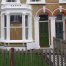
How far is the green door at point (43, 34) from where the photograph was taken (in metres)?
26.9

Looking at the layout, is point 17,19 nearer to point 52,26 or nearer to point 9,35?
point 9,35

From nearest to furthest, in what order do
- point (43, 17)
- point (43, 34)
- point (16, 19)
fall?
point (16, 19)
point (43, 34)
point (43, 17)

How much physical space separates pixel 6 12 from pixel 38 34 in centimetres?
376

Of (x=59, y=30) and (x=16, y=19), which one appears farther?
(x=59, y=30)

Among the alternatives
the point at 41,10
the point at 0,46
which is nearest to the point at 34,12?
the point at 41,10

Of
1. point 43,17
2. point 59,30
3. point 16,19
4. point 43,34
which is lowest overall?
point 43,34

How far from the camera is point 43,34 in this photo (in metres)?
27.0

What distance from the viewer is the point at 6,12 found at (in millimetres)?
25219

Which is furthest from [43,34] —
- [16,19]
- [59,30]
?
[16,19]

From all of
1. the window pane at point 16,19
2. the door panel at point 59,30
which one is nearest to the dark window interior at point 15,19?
the window pane at point 16,19

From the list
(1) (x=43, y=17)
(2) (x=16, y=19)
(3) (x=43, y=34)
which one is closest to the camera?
(2) (x=16, y=19)

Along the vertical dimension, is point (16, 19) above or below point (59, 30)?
above

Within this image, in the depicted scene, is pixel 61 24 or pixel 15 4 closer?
pixel 15 4

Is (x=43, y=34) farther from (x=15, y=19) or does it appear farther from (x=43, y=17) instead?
(x=15, y=19)
